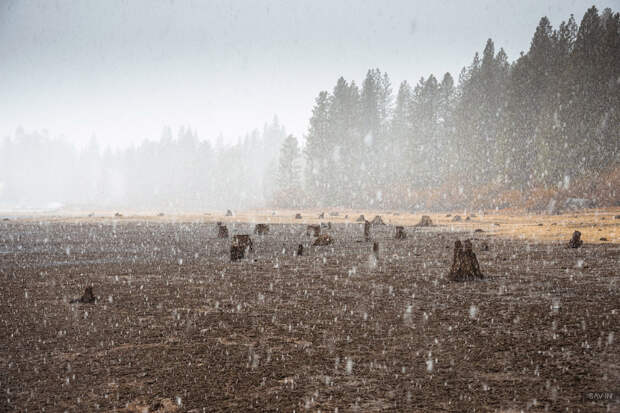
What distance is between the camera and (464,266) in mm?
10297

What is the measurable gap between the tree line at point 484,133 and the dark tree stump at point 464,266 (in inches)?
1316

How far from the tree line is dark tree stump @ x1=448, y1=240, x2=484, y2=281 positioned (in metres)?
33.4

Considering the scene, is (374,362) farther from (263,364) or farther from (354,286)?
(354,286)

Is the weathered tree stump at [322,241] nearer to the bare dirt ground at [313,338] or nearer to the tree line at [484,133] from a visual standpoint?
the bare dirt ground at [313,338]

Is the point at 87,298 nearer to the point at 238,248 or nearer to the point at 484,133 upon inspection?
the point at 238,248

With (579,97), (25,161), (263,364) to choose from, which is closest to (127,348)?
(263,364)

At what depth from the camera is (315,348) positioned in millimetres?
5891

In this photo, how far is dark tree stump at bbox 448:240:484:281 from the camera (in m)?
10.3

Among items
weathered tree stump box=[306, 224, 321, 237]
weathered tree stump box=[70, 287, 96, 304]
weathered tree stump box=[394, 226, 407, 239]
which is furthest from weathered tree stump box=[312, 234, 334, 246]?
weathered tree stump box=[70, 287, 96, 304]

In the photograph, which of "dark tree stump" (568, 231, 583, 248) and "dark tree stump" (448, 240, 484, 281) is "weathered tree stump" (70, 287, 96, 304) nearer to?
"dark tree stump" (448, 240, 484, 281)

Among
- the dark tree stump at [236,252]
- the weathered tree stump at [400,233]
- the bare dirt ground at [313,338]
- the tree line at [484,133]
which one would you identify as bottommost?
the bare dirt ground at [313,338]

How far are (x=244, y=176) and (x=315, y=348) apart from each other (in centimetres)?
10816

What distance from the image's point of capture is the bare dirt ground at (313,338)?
4378 mm

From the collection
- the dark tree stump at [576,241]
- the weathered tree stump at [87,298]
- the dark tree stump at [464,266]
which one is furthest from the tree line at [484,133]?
the weathered tree stump at [87,298]
